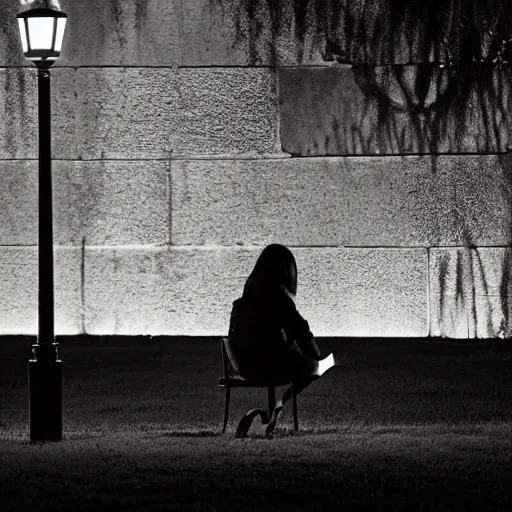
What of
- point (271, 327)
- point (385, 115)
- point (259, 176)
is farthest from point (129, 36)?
point (271, 327)

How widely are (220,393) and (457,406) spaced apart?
228 centimetres

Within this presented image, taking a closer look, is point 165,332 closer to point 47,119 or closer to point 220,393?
point 220,393

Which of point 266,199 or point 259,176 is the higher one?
point 259,176

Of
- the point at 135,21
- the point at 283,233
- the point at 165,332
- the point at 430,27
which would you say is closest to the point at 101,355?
the point at 165,332

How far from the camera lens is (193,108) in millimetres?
17234

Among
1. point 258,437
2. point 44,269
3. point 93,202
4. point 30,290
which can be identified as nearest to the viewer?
point 258,437

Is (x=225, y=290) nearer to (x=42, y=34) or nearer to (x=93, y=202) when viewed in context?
(x=93, y=202)

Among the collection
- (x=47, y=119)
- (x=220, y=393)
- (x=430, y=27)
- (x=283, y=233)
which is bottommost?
(x=220, y=393)

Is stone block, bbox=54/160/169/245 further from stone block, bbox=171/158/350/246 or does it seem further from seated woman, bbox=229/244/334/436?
seated woman, bbox=229/244/334/436

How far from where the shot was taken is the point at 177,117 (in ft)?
56.5

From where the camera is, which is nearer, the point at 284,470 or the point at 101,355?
the point at 284,470

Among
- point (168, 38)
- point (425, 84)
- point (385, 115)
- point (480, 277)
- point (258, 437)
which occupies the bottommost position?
point (258, 437)

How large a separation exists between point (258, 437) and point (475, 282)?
6.23 metres

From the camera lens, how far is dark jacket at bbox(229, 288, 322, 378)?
11.6m
